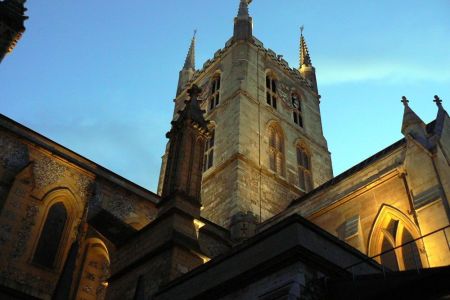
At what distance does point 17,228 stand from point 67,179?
2.63 meters

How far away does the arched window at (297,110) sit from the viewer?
97.0 feet

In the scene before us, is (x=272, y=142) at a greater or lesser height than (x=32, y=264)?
greater

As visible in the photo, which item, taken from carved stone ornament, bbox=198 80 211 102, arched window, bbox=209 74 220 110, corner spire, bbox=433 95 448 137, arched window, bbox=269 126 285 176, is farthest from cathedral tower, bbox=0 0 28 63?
carved stone ornament, bbox=198 80 211 102

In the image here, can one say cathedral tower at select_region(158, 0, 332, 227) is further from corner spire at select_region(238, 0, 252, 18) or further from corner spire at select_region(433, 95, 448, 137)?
corner spire at select_region(433, 95, 448, 137)

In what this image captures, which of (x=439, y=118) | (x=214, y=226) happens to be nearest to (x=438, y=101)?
(x=439, y=118)

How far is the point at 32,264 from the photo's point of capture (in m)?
13.4

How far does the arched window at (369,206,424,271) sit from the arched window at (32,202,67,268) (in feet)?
30.7

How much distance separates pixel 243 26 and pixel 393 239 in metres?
20.1

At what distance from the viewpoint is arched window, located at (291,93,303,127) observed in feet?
97.0

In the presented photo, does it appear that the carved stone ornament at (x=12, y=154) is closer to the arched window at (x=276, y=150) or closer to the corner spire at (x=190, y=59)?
the arched window at (x=276, y=150)

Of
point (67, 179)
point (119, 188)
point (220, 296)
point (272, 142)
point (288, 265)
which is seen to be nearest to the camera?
point (288, 265)

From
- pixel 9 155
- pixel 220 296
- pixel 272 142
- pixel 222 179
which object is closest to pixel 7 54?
pixel 9 155

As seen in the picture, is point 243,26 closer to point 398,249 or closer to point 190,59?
point 190,59

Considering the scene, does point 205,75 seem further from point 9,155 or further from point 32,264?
point 32,264
